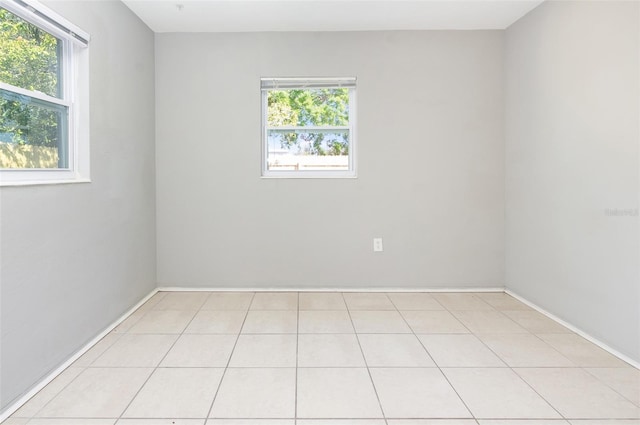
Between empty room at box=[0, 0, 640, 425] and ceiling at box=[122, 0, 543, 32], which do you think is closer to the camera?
empty room at box=[0, 0, 640, 425]

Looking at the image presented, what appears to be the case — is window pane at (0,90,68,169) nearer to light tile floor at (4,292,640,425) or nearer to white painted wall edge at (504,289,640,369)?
light tile floor at (4,292,640,425)

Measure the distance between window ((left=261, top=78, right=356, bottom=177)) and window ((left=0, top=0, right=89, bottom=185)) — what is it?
1475 millimetres

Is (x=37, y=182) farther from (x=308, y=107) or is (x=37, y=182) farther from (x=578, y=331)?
(x=578, y=331)

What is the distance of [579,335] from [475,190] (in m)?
1.39

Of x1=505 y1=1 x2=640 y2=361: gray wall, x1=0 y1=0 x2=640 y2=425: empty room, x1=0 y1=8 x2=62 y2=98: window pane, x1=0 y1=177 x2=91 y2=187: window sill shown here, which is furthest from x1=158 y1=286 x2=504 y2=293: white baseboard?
x1=0 y1=8 x2=62 y2=98: window pane

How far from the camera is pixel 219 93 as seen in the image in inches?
128

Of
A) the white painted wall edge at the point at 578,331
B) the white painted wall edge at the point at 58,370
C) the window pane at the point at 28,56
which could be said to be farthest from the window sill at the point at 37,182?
the white painted wall edge at the point at 578,331

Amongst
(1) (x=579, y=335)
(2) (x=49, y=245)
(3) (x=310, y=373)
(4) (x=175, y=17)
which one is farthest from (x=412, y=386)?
(4) (x=175, y=17)

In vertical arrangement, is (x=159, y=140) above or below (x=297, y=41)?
below

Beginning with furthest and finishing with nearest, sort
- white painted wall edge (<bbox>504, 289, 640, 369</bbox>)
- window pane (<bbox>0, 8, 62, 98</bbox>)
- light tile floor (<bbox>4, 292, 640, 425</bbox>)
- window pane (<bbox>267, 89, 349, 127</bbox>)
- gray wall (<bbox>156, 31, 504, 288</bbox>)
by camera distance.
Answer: window pane (<bbox>267, 89, 349, 127</bbox>) → gray wall (<bbox>156, 31, 504, 288</bbox>) → white painted wall edge (<bbox>504, 289, 640, 369</bbox>) → window pane (<bbox>0, 8, 62, 98</bbox>) → light tile floor (<bbox>4, 292, 640, 425</bbox>)

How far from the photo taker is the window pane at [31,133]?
5.65 feet

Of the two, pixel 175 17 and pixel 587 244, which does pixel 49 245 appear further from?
pixel 587 244

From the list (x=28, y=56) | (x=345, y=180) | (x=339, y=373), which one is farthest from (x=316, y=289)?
(x=28, y=56)

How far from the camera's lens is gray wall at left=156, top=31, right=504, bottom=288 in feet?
10.6
